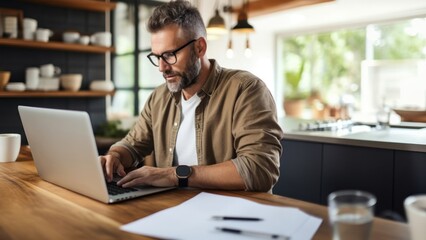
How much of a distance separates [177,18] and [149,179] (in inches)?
25.5

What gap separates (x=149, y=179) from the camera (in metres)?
1.26

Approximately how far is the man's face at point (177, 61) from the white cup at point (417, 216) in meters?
1.10

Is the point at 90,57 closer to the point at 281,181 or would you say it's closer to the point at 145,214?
the point at 281,181

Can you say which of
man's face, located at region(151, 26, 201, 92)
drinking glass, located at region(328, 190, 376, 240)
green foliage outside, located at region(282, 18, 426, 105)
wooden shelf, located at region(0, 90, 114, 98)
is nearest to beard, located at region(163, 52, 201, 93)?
man's face, located at region(151, 26, 201, 92)

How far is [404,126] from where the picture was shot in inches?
135

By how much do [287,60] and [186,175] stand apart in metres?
6.51

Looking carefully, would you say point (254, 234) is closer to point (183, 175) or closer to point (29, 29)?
point (183, 175)

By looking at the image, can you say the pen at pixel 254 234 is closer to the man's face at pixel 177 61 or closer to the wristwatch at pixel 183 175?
the wristwatch at pixel 183 175

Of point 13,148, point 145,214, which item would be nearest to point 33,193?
point 145,214

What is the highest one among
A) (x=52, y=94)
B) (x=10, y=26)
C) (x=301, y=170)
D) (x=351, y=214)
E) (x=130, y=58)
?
(x=10, y=26)

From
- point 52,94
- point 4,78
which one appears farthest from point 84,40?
point 4,78

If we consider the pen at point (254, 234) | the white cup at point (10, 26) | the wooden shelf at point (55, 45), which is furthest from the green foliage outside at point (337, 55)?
the pen at point (254, 234)

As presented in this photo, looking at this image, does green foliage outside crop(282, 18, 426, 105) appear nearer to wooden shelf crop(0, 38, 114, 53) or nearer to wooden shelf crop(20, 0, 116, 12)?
wooden shelf crop(20, 0, 116, 12)

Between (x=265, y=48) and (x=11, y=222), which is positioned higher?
(x=265, y=48)
